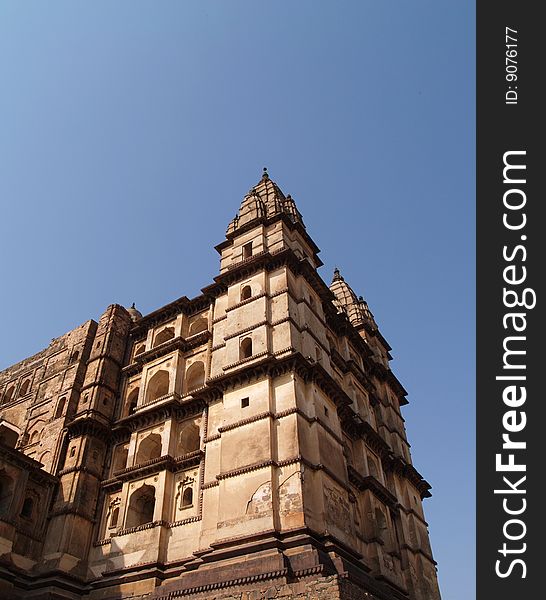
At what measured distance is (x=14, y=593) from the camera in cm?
1859

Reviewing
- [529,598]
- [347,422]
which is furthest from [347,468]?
[529,598]

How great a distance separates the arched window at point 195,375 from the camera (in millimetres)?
23797

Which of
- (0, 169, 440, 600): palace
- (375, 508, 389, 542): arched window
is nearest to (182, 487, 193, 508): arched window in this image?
(0, 169, 440, 600): palace

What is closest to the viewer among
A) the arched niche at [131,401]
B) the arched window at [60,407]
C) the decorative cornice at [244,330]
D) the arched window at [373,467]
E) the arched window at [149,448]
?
the decorative cornice at [244,330]

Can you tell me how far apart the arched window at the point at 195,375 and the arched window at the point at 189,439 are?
242cm

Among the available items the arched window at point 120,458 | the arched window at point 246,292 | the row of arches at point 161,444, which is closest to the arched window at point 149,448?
the row of arches at point 161,444

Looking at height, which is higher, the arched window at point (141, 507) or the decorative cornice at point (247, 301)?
the decorative cornice at point (247, 301)

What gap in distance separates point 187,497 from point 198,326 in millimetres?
8433

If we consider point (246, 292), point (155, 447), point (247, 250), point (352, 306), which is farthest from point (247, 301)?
point (352, 306)

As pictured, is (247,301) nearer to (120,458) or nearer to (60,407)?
(120,458)

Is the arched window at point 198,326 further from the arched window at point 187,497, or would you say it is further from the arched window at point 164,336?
the arched window at point 187,497

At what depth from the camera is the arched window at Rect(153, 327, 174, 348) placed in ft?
86.3

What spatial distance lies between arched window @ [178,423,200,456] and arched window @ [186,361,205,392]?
2418mm

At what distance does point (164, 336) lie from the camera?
26.5 meters
